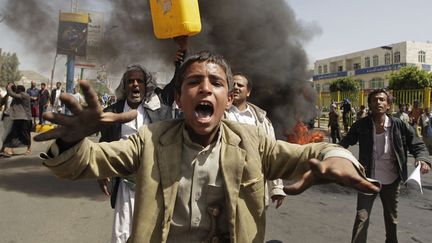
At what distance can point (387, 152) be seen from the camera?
11.2 feet

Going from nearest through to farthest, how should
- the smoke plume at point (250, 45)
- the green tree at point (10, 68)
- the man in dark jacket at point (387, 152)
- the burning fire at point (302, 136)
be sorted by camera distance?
the man in dark jacket at point (387, 152) → the burning fire at point (302, 136) → the smoke plume at point (250, 45) → the green tree at point (10, 68)

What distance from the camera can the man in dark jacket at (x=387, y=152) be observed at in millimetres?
3375

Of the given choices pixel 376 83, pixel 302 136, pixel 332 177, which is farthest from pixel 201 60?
pixel 376 83

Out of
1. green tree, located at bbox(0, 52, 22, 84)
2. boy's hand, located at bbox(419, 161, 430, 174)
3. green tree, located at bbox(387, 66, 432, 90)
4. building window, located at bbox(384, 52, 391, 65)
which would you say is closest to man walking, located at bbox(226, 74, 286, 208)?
boy's hand, located at bbox(419, 161, 430, 174)

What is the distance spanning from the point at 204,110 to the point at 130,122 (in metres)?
1.30

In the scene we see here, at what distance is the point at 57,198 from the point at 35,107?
8982 mm

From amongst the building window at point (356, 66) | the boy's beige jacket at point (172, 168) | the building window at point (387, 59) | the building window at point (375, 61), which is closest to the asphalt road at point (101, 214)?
the boy's beige jacket at point (172, 168)

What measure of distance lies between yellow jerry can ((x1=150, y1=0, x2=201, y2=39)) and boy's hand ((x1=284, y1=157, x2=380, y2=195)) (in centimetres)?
286

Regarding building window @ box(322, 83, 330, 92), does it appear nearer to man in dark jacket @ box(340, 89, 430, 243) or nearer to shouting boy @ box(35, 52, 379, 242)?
man in dark jacket @ box(340, 89, 430, 243)

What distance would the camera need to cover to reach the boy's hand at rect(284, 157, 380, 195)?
1182mm

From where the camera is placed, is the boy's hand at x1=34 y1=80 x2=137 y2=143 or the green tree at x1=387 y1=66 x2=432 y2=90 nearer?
the boy's hand at x1=34 y1=80 x2=137 y2=143

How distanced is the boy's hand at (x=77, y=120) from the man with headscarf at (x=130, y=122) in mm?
1209

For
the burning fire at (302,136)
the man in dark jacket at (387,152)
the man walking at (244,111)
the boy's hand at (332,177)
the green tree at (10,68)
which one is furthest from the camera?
the green tree at (10,68)

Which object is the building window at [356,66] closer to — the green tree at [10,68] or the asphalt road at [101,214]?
the asphalt road at [101,214]
